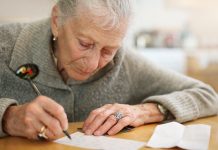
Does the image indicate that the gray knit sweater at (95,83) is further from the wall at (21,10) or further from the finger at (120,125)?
the wall at (21,10)

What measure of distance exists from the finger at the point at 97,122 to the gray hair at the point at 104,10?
0.27 m

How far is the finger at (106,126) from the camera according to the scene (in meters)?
1.13

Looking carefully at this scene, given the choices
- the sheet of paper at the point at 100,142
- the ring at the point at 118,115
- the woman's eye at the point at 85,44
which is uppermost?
the woman's eye at the point at 85,44

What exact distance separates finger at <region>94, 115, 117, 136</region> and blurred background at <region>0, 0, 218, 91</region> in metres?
2.66

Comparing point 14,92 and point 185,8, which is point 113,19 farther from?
point 185,8

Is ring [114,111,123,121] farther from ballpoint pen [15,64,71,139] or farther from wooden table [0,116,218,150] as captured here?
ballpoint pen [15,64,71,139]

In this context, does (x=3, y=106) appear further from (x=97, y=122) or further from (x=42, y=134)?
(x=97, y=122)

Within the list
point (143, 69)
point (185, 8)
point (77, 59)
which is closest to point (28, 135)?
point (77, 59)

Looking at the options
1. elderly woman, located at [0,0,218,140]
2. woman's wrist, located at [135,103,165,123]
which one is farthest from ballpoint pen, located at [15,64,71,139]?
woman's wrist, located at [135,103,165,123]

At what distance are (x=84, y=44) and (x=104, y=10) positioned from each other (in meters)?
0.14

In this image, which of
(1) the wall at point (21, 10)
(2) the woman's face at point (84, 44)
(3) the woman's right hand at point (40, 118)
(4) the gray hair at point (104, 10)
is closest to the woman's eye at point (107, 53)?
(2) the woman's face at point (84, 44)

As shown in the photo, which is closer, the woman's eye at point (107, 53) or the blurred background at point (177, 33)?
the woman's eye at point (107, 53)

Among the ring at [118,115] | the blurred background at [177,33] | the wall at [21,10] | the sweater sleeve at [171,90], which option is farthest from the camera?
the blurred background at [177,33]

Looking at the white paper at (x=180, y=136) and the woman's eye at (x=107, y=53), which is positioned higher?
the woman's eye at (x=107, y=53)
